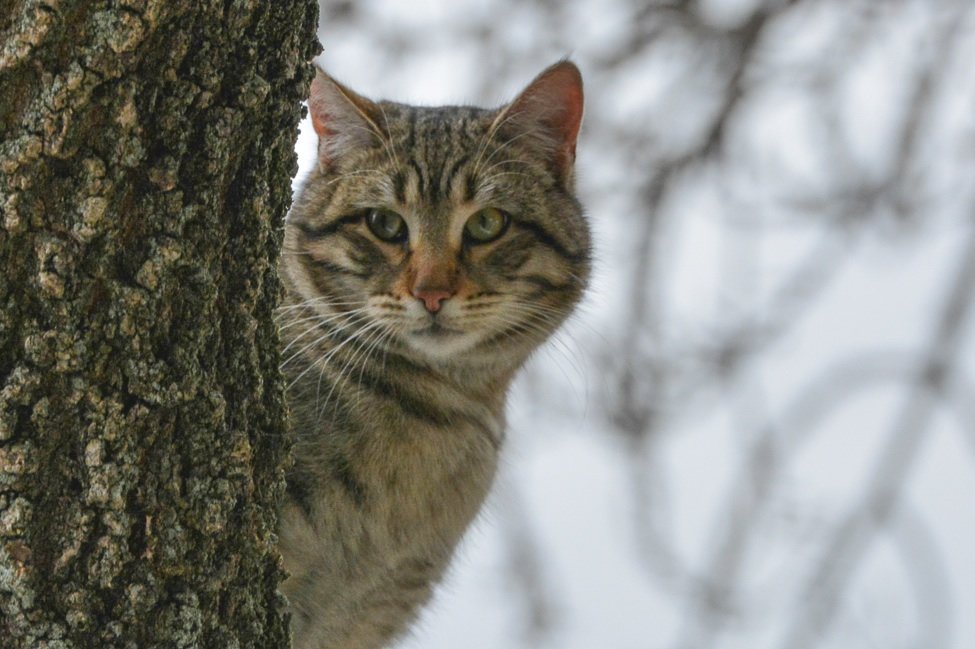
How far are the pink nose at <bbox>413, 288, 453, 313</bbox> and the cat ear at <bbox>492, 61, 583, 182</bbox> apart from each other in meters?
0.51

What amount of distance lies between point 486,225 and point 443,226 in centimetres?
12

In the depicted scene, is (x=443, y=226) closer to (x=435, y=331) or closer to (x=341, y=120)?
(x=435, y=331)

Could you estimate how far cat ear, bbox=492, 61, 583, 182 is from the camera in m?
3.22

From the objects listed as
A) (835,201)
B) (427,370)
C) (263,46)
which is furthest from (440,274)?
(835,201)

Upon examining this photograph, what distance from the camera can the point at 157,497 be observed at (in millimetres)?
1778

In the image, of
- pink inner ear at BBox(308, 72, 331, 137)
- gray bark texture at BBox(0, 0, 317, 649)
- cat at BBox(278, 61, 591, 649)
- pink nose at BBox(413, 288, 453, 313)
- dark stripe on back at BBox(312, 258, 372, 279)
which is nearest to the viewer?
gray bark texture at BBox(0, 0, 317, 649)

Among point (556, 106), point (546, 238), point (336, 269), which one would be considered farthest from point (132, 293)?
point (556, 106)

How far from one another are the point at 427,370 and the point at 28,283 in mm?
1453

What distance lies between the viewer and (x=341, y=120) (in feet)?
10.3

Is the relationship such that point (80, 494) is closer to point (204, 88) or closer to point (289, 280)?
point (204, 88)

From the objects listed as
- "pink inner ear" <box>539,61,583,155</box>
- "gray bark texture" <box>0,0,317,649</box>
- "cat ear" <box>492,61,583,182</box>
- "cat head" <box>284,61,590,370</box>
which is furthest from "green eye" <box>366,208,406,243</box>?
"gray bark texture" <box>0,0,317,649</box>

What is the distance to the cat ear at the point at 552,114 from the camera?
3217 millimetres

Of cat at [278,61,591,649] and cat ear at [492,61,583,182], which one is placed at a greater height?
cat ear at [492,61,583,182]

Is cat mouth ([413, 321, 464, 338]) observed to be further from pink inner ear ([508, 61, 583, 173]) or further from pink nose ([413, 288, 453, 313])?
pink inner ear ([508, 61, 583, 173])
